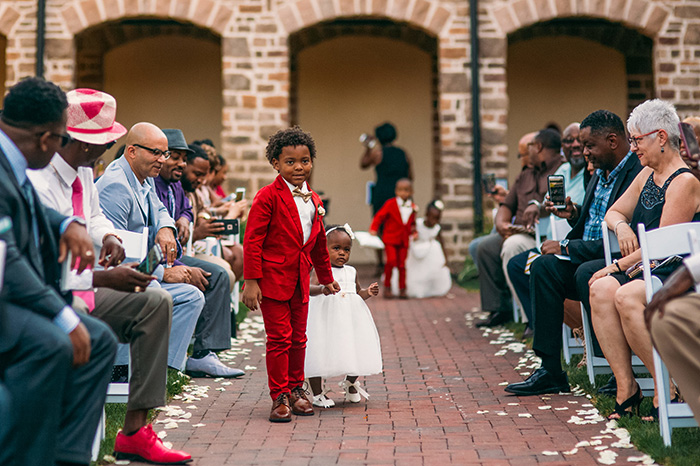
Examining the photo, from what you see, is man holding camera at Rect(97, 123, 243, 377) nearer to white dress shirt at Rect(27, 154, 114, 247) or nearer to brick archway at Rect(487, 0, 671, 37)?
white dress shirt at Rect(27, 154, 114, 247)

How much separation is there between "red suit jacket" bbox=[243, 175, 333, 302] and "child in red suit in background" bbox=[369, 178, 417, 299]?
229 inches

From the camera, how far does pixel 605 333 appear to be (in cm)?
510

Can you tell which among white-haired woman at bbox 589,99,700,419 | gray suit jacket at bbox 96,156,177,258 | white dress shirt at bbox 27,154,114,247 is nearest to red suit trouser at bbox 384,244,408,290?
gray suit jacket at bbox 96,156,177,258

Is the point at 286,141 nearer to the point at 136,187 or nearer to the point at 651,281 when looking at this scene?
the point at 136,187

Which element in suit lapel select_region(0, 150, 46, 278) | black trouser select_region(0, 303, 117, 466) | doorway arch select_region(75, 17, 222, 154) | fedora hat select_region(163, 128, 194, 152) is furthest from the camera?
doorway arch select_region(75, 17, 222, 154)

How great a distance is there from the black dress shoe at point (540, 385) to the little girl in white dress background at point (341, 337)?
3.07ft

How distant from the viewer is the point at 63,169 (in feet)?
13.5

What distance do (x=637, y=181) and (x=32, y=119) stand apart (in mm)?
3466

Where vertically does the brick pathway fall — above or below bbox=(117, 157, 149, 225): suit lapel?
below

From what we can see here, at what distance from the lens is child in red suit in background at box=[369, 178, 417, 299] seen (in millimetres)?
11180

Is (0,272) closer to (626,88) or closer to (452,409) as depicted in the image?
(452,409)

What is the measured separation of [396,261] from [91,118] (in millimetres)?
7192

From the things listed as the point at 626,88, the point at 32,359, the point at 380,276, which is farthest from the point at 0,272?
the point at 626,88

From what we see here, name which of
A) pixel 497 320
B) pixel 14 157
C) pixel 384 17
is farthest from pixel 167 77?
pixel 14 157
